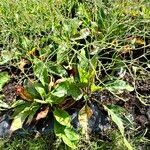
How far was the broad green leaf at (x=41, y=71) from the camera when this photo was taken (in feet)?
8.05

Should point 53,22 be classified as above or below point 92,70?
above

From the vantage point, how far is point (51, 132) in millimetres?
2428

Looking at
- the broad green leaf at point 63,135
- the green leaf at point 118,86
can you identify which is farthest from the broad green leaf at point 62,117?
the green leaf at point 118,86

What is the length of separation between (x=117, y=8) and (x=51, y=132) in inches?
33.7

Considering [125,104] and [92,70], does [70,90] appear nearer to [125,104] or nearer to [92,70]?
[92,70]

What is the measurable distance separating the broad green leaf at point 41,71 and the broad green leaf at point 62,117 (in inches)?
7.6

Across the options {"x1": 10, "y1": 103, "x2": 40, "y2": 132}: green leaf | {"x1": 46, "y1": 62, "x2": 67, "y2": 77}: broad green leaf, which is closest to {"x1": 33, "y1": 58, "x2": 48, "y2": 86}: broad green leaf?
{"x1": 46, "y1": 62, "x2": 67, "y2": 77}: broad green leaf

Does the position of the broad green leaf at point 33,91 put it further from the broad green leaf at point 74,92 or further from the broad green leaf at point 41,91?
the broad green leaf at point 74,92

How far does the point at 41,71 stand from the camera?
2.46m

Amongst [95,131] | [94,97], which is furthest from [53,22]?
[95,131]

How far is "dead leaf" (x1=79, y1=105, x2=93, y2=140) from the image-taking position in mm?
2350

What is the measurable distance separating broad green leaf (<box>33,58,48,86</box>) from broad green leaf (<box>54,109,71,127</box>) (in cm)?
19

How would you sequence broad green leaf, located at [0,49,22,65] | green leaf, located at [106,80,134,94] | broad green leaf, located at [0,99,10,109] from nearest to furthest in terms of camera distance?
green leaf, located at [106,80,134,94]
broad green leaf, located at [0,99,10,109]
broad green leaf, located at [0,49,22,65]

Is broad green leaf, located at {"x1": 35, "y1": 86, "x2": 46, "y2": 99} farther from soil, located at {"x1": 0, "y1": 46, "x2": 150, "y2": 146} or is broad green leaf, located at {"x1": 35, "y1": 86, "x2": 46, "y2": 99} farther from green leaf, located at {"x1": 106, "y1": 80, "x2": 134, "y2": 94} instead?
green leaf, located at {"x1": 106, "y1": 80, "x2": 134, "y2": 94}
